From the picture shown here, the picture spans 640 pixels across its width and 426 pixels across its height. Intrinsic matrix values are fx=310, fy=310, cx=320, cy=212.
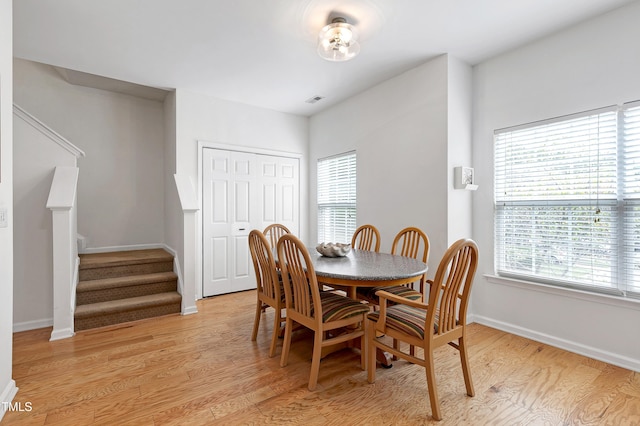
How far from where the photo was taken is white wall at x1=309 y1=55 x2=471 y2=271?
9.93 ft

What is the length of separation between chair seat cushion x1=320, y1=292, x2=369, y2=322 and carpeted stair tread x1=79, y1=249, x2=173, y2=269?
8.36 ft

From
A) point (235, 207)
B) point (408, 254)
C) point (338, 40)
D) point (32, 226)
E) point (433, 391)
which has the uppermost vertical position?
point (338, 40)

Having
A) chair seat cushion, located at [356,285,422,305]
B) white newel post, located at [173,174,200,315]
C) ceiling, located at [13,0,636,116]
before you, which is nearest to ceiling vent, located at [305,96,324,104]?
ceiling, located at [13,0,636,116]

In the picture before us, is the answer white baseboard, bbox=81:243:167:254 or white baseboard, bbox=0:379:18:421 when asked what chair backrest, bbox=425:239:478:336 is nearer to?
white baseboard, bbox=0:379:18:421

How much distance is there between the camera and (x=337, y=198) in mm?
4551

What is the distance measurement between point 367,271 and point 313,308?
1.45 feet

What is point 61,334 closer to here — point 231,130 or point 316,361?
point 316,361

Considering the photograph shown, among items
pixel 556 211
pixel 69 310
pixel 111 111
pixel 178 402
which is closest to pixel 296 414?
pixel 178 402

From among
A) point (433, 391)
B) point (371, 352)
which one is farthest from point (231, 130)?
point (433, 391)

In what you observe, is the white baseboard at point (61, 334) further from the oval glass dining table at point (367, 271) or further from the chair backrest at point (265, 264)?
the oval glass dining table at point (367, 271)

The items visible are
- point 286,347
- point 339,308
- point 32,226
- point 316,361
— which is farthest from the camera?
point 32,226

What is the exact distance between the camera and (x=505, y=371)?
2.22 meters

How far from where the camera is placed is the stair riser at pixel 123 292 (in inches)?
126

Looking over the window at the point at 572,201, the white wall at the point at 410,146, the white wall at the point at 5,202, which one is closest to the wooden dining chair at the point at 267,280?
the white wall at the point at 5,202
